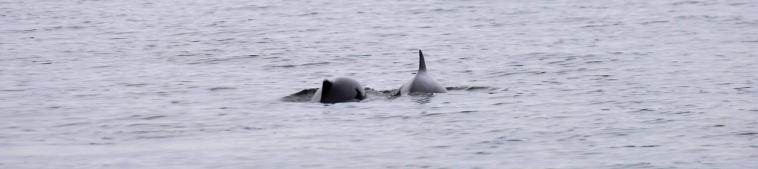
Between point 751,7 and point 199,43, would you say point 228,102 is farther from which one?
point 751,7

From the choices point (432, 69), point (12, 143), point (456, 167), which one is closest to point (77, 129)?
point (12, 143)

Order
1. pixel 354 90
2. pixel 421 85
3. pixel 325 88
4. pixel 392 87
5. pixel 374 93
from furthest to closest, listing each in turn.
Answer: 1. pixel 392 87
2. pixel 374 93
3. pixel 421 85
4. pixel 354 90
5. pixel 325 88

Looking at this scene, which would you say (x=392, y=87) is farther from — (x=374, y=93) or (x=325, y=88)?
(x=325, y=88)

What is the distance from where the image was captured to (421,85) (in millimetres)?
24609

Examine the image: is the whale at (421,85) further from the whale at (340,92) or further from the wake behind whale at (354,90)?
the whale at (340,92)

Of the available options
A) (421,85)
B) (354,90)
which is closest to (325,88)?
(354,90)

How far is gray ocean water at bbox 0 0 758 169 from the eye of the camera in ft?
62.0

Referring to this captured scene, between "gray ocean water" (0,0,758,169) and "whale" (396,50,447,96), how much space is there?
14.8 inches

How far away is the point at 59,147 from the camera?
63.7 feet

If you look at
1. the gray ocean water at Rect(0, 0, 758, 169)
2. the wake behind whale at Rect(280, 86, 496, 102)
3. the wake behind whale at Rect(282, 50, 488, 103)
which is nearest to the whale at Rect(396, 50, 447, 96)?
the wake behind whale at Rect(282, 50, 488, 103)

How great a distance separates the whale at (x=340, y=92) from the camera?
23641mm

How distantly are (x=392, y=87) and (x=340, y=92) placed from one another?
9.53 feet

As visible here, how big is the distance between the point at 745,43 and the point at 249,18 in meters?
16.3

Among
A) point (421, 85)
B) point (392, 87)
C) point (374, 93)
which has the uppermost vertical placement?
point (421, 85)
